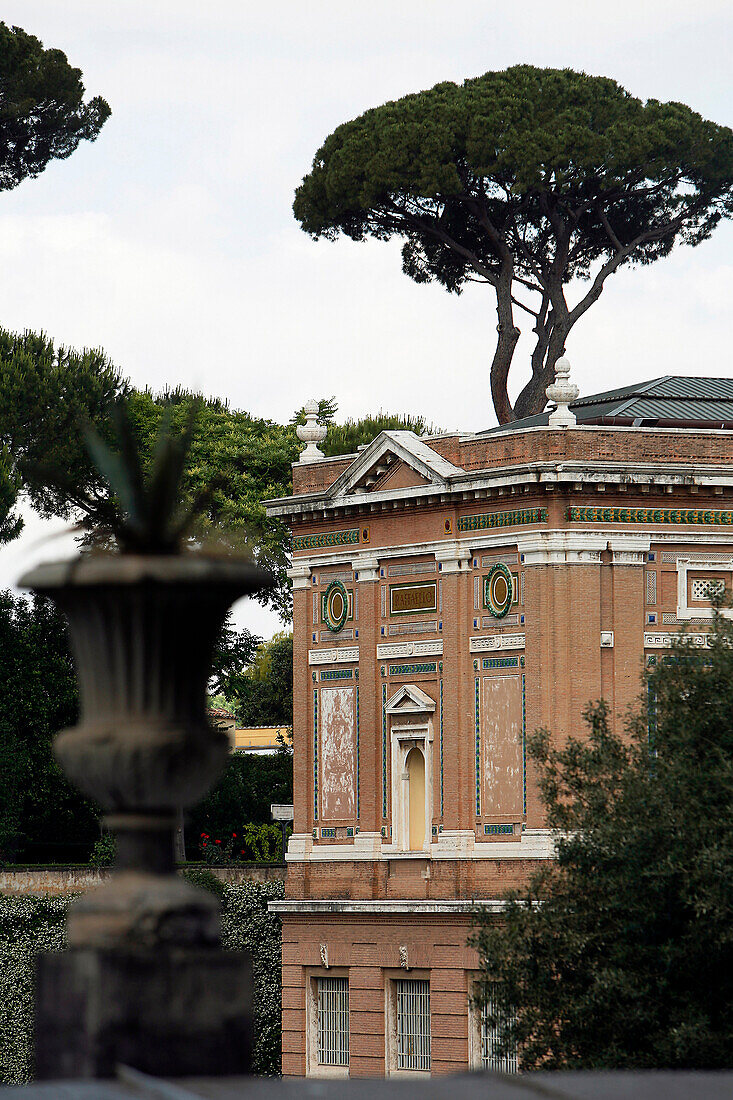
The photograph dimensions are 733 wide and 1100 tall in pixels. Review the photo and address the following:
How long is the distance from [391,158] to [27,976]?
30.2 meters

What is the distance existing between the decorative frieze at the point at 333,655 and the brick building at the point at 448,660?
4cm

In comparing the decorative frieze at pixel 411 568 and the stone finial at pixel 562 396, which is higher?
the stone finial at pixel 562 396

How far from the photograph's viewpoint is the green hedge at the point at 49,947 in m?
45.8

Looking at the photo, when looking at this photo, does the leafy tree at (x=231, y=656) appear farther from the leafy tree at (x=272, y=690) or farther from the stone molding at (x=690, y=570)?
the stone molding at (x=690, y=570)

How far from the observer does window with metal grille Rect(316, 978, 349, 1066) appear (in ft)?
133

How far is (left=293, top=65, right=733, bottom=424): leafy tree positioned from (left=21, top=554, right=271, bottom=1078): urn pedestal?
5431 centimetres

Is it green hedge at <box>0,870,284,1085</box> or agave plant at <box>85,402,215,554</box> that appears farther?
green hedge at <box>0,870,284,1085</box>

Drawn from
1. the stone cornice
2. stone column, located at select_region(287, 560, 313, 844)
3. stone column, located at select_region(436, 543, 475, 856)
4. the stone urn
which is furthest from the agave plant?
stone column, located at select_region(287, 560, 313, 844)

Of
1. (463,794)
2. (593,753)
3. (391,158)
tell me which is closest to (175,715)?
(593,753)

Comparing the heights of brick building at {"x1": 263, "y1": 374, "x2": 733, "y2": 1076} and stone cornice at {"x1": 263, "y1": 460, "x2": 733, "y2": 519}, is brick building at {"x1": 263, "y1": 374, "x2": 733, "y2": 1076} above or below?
below

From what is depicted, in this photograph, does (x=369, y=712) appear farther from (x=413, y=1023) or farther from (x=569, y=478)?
(x=569, y=478)

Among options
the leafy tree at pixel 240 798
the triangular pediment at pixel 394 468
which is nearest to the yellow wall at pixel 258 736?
the leafy tree at pixel 240 798

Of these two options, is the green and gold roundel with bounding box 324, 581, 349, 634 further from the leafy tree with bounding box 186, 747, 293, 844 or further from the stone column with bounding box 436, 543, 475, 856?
the leafy tree with bounding box 186, 747, 293, 844

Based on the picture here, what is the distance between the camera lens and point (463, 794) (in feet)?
127
